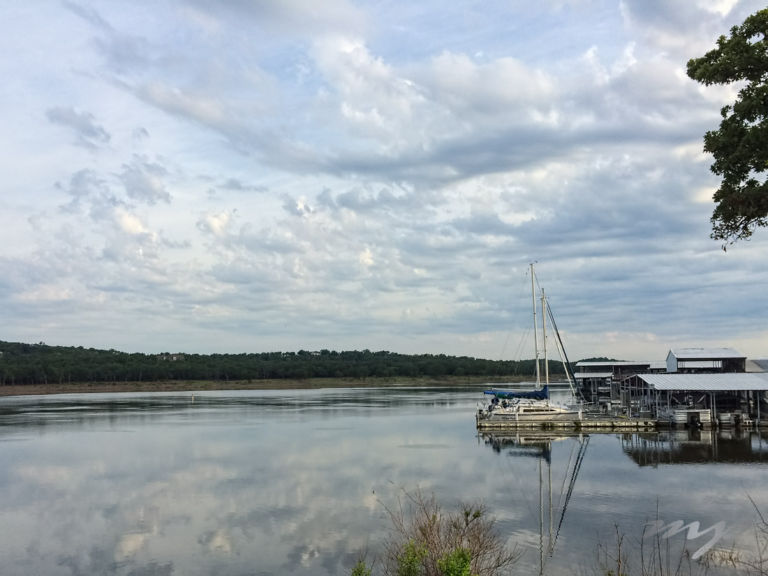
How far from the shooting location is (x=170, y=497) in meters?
Answer: 35.5

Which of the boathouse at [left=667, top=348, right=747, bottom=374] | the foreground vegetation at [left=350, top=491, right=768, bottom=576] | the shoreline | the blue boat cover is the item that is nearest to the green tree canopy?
the foreground vegetation at [left=350, top=491, right=768, bottom=576]

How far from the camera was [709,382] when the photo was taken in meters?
60.7

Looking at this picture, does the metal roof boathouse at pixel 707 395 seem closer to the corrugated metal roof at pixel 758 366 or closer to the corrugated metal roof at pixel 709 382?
the corrugated metal roof at pixel 709 382

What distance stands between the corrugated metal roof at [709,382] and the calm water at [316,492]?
18.6ft

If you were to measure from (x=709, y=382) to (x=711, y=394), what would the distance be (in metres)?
1.52

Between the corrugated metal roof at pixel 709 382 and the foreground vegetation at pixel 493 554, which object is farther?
the corrugated metal roof at pixel 709 382

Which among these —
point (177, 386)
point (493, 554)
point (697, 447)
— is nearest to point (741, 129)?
point (493, 554)

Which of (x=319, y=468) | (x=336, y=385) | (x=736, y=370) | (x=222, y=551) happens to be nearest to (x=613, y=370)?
(x=736, y=370)

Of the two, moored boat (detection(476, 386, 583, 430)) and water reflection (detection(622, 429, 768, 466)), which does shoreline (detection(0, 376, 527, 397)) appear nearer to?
moored boat (detection(476, 386, 583, 430))

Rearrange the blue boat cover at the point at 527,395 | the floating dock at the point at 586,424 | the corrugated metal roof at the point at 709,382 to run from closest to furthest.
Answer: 1. the corrugated metal roof at the point at 709,382
2. the floating dock at the point at 586,424
3. the blue boat cover at the point at 527,395

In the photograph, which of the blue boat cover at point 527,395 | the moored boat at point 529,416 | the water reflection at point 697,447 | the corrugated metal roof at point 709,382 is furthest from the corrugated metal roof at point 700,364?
the water reflection at point 697,447

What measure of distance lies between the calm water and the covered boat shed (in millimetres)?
6046

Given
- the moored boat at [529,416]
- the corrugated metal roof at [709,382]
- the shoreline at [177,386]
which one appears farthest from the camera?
the shoreline at [177,386]

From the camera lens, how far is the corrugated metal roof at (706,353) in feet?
256
